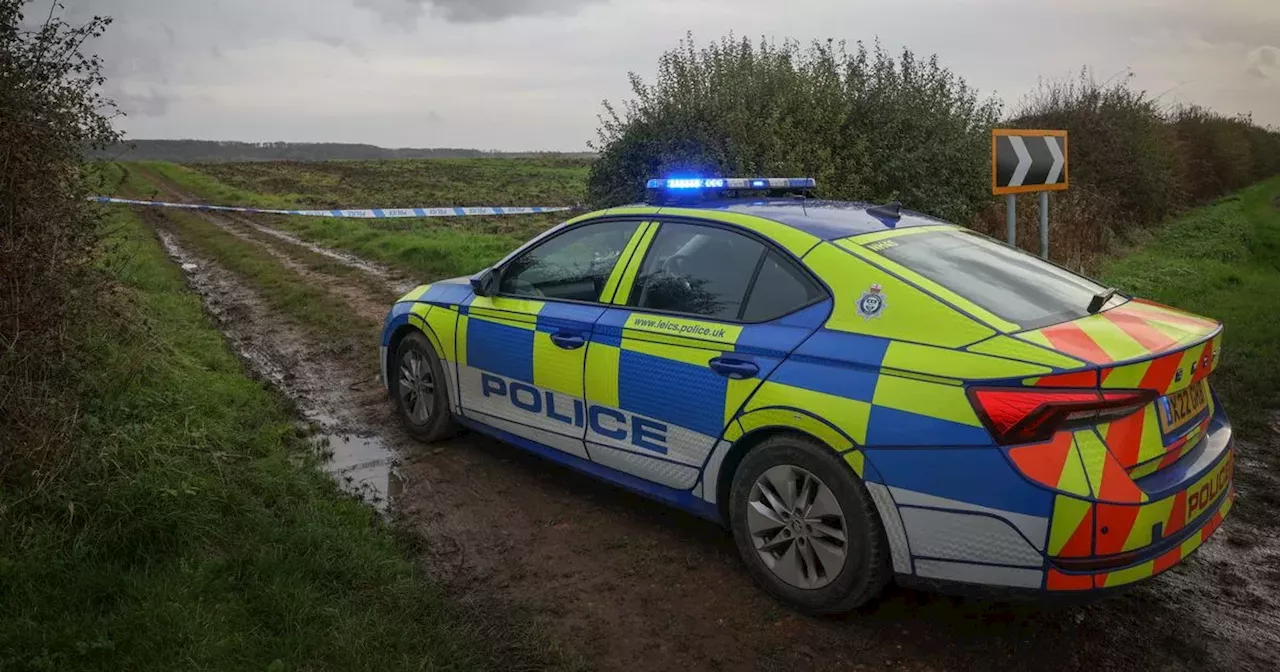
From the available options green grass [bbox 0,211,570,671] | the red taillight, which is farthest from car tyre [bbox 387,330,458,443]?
the red taillight

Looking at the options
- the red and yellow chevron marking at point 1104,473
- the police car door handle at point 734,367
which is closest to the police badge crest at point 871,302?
the police car door handle at point 734,367

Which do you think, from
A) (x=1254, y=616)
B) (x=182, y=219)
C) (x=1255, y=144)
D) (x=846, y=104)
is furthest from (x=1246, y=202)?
A: (x=182, y=219)

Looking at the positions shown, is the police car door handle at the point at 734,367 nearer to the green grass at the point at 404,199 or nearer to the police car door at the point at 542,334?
Answer: the police car door at the point at 542,334

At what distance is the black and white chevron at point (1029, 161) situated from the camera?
18.7 ft

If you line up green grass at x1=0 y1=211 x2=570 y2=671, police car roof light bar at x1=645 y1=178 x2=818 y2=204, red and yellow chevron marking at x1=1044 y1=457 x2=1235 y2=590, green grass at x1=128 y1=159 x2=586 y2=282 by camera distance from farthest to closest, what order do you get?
green grass at x1=128 y1=159 x2=586 y2=282, police car roof light bar at x1=645 y1=178 x2=818 y2=204, green grass at x1=0 y1=211 x2=570 y2=671, red and yellow chevron marking at x1=1044 y1=457 x2=1235 y2=590

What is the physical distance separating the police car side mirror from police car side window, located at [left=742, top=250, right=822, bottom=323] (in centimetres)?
177

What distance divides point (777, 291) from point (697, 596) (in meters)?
1.26

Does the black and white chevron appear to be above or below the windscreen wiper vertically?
above

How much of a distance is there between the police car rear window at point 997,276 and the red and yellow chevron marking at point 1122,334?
0.26 feet

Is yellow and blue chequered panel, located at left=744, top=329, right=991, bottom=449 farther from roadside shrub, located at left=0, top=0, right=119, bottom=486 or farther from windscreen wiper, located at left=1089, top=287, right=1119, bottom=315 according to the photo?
roadside shrub, located at left=0, top=0, right=119, bottom=486

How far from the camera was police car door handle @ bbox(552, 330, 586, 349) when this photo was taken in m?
4.11

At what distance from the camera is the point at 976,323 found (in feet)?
9.59

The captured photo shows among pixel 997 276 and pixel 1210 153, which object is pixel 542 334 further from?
pixel 1210 153

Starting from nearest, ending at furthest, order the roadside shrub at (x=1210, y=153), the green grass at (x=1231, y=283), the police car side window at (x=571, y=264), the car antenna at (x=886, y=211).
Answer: the car antenna at (x=886, y=211) < the police car side window at (x=571, y=264) < the green grass at (x=1231, y=283) < the roadside shrub at (x=1210, y=153)
